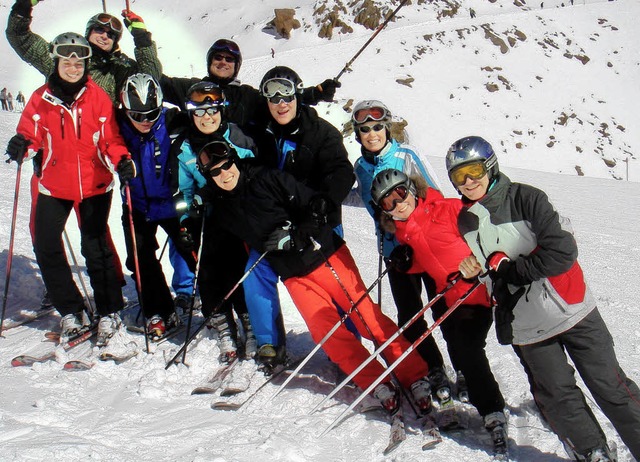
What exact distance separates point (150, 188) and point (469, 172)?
109 inches

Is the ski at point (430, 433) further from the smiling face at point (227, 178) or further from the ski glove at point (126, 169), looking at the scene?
the ski glove at point (126, 169)

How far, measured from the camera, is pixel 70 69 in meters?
4.46

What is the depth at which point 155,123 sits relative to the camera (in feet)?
15.6

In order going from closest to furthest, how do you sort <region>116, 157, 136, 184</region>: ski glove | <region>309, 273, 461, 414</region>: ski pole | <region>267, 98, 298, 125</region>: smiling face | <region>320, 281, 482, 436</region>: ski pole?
<region>320, 281, 482, 436</region>: ski pole < <region>309, 273, 461, 414</region>: ski pole < <region>267, 98, 298, 125</region>: smiling face < <region>116, 157, 136, 184</region>: ski glove

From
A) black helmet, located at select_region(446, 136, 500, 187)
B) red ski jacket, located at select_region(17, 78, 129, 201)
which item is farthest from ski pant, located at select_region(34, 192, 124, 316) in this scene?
black helmet, located at select_region(446, 136, 500, 187)

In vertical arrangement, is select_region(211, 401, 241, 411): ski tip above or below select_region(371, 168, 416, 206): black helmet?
below

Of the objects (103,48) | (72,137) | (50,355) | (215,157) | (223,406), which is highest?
(103,48)

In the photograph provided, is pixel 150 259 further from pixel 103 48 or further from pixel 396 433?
pixel 396 433

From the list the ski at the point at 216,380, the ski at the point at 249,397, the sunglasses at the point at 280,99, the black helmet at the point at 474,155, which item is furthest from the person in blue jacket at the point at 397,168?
the ski at the point at 216,380

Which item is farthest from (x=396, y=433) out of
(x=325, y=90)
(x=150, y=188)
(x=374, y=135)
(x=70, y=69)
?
(x=70, y=69)

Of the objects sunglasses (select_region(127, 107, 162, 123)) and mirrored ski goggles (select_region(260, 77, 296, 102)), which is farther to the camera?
sunglasses (select_region(127, 107, 162, 123))

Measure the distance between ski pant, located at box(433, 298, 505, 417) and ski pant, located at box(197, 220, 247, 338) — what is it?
6.27ft

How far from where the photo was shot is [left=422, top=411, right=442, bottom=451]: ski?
3.49m

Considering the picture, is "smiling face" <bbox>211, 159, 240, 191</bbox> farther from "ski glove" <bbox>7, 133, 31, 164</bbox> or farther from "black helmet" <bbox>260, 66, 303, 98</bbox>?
"ski glove" <bbox>7, 133, 31, 164</bbox>
